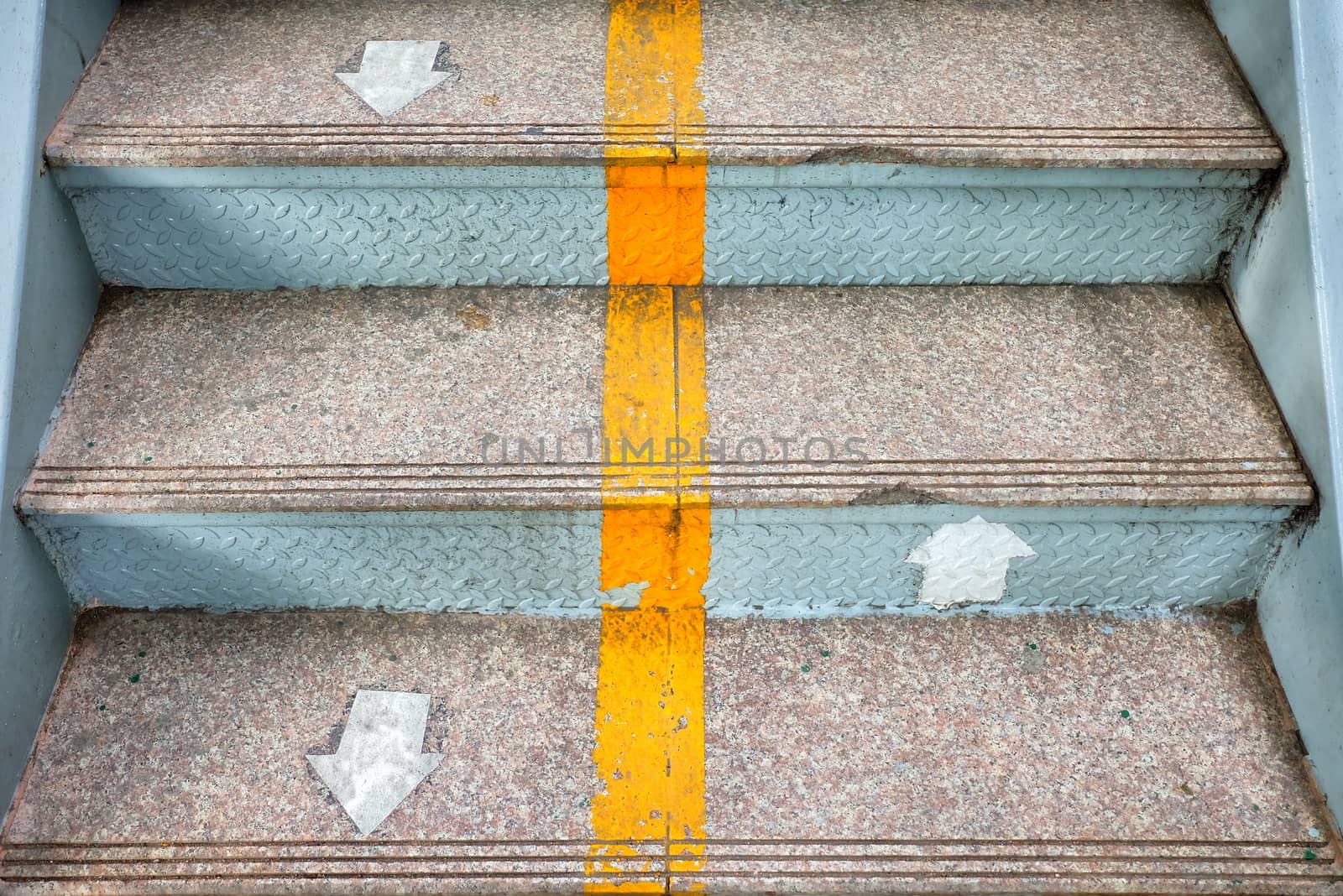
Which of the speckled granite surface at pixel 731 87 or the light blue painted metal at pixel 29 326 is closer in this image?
the light blue painted metal at pixel 29 326

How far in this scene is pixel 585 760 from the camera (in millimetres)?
1735

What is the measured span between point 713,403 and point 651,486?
0.75ft

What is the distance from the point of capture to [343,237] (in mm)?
1952

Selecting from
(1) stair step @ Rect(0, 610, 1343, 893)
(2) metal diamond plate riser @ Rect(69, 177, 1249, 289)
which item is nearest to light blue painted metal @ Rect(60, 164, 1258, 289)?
(2) metal diamond plate riser @ Rect(69, 177, 1249, 289)

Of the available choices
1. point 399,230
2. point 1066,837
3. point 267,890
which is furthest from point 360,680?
point 1066,837

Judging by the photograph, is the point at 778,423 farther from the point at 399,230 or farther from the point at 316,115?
the point at 316,115

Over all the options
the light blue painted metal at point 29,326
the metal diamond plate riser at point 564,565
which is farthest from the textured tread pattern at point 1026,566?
the light blue painted metal at point 29,326

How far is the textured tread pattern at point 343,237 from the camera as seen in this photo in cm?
189

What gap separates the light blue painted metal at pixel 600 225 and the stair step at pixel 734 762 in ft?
2.43

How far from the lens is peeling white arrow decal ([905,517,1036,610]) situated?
179 cm

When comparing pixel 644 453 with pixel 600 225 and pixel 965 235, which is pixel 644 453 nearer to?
pixel 600 225

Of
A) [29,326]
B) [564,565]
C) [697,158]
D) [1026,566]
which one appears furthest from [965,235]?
[29,326]

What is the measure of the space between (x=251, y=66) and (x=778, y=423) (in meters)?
1.41

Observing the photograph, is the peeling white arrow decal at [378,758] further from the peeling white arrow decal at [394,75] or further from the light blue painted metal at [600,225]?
the peeling white arrow decal at [394,75]
